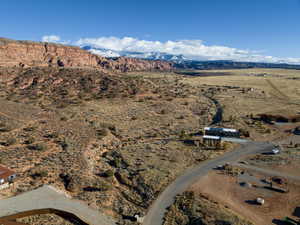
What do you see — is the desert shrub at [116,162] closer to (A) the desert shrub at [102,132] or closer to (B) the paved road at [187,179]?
(B) the paved road at [187,179]

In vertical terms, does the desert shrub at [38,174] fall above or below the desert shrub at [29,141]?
below

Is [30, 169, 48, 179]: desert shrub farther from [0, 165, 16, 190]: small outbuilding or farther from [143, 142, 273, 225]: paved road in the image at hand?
[143, 142, 273, 225]: paved road

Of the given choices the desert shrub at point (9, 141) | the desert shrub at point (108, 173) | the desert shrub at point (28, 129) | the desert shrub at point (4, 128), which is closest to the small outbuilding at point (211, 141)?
the desert shrub at point (108, 173)

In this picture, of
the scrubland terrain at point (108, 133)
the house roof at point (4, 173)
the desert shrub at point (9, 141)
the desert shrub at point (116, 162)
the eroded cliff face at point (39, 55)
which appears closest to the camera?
the house roof at point (4, 173)

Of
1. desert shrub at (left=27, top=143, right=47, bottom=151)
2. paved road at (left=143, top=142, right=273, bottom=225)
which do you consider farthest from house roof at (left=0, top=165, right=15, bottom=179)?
paved road at (left=143, top=142, right=273, bottom=225)

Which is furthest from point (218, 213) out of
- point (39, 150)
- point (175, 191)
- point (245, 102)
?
point (245, 102)
